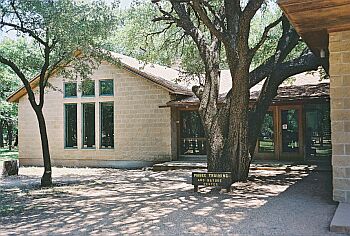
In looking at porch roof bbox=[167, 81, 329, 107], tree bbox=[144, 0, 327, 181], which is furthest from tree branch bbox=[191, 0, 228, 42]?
porch roof bbox=[167, 81, 329, 107]

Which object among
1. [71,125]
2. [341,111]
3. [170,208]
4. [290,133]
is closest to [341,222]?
[341,111]

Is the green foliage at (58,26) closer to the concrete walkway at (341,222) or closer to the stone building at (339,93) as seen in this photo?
the stone building at (339,93)

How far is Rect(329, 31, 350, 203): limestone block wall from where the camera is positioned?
6.92 metres

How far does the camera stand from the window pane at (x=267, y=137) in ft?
51.9

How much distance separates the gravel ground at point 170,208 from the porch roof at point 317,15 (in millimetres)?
3199

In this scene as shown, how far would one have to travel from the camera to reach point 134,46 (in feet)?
56.6

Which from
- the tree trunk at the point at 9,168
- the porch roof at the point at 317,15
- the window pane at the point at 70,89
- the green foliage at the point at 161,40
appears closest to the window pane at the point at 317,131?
the green foliage at the point at 161,40

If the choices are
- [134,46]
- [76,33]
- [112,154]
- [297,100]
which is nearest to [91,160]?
[112,154]

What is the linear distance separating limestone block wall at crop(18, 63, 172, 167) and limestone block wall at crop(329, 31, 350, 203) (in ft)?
33.4

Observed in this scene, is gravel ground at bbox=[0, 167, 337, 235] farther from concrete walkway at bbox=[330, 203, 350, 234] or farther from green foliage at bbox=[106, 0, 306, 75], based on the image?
green foliage at bbox=[106, 0, 306, 75]

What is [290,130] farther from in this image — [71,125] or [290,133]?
[71,125]

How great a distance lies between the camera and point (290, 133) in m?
15.5

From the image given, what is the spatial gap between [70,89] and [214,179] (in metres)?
11.7

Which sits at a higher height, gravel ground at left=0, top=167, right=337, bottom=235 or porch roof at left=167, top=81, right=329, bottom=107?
porch roof at left=167, top=81, right=329, bottom=107
